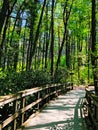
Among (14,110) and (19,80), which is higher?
(19,80)

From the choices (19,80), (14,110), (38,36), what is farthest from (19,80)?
(38,36)

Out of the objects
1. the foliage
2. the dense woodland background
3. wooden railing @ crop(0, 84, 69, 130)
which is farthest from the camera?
the dense woodland background

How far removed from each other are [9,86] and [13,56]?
73.8 feet

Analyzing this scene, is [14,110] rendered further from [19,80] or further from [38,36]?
[38,36]

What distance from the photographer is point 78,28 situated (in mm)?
46312

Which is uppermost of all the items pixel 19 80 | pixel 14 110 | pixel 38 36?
pixel 38 36

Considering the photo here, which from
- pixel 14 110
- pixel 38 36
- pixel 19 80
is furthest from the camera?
pixel 38 36

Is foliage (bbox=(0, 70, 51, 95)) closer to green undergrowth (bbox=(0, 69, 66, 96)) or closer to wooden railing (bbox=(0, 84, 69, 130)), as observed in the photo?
green undergrowth (bbox=(0, 69, 66, 96))

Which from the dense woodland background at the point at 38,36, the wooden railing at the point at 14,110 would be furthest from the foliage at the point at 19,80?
the wooden railing at the point at 14,110

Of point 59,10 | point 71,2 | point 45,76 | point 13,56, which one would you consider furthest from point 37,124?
point 59,10

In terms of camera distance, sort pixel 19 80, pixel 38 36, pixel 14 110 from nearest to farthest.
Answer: pixel 14 110
pixel 19 80
pixel 38 36

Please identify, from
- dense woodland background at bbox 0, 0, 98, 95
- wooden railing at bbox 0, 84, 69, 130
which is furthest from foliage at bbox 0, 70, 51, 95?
wooden railing at bbox 0, 84, 69, 130

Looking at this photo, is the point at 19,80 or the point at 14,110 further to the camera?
the point at 19,80

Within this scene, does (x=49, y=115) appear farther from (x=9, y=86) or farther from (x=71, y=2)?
(x=71, y=2)
